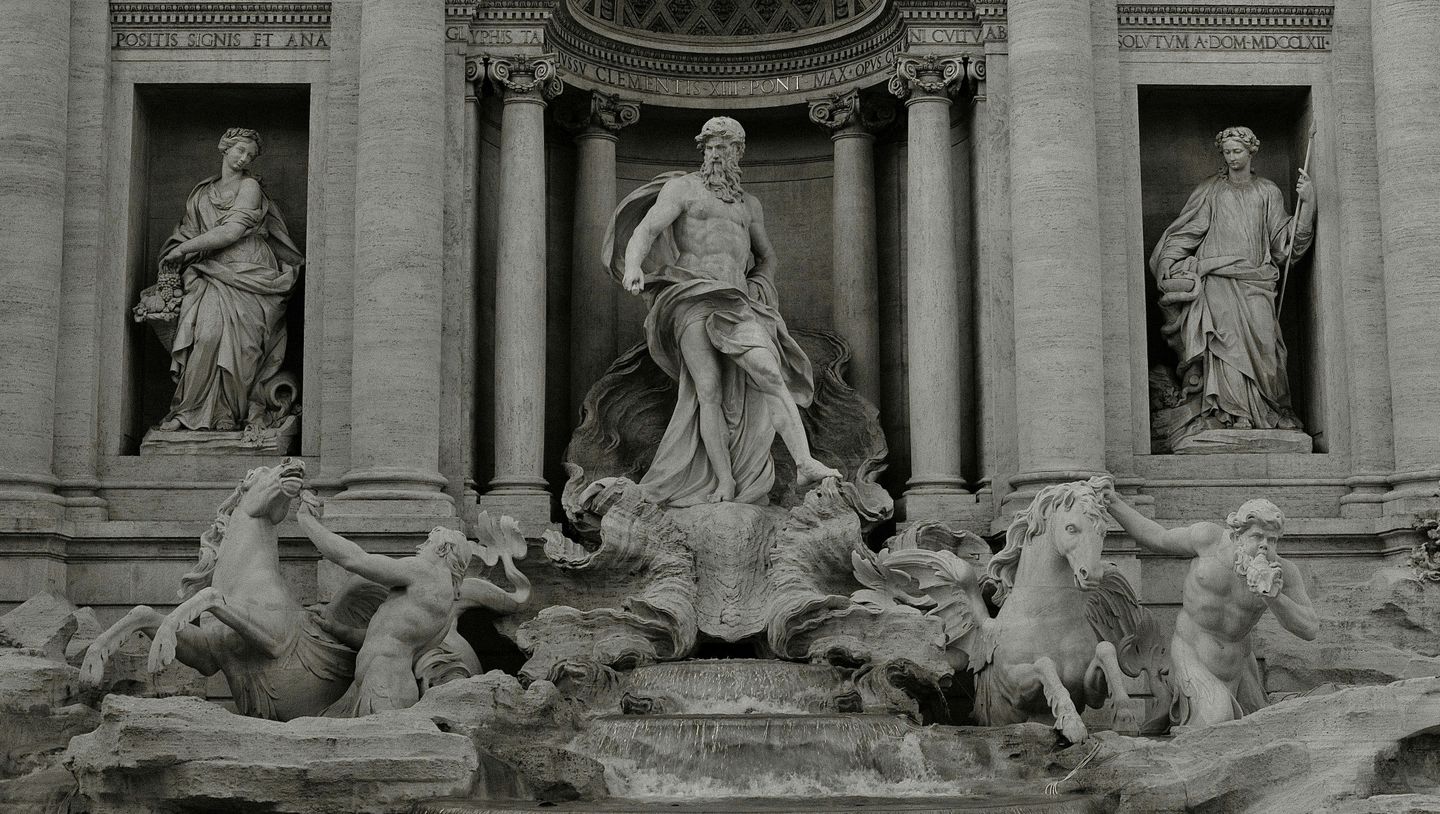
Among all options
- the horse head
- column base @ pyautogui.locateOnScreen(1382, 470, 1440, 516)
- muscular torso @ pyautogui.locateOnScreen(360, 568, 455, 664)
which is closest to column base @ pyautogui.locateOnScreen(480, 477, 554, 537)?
the horse head

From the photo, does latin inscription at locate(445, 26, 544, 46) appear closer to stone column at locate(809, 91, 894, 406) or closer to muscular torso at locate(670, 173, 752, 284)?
muscular torso at locate(670, 173, 752, 284)

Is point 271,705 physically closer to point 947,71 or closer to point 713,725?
point 713,725

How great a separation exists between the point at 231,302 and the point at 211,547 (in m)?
3.78

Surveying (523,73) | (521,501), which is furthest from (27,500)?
(523,73)

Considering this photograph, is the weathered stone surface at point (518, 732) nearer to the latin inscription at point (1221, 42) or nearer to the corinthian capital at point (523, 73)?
the corinthian capital at point (523, 73)

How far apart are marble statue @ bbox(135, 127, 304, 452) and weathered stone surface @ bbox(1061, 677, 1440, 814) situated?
29.6 ft

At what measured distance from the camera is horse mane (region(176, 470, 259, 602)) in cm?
1500

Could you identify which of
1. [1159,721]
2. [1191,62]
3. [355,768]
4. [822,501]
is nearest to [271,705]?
[355,768]

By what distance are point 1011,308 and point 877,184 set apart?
9.28ft

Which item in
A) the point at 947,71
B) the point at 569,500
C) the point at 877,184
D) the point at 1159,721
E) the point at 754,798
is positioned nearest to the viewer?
the point at 754,798

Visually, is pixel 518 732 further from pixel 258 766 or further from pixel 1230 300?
pixel 1230 300

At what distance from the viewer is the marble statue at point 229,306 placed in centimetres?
1808

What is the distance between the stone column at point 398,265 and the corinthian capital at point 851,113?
412cm

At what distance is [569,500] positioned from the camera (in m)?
17.3
